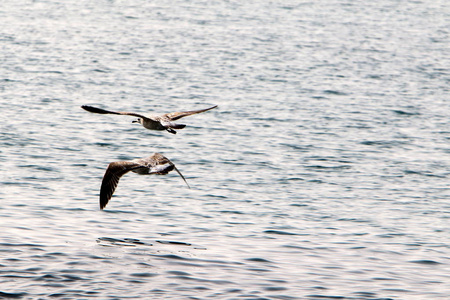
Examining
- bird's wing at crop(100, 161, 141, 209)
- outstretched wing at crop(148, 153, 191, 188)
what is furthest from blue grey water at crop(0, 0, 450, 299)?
outstretched wing at crop(148, 153, 191, 188)

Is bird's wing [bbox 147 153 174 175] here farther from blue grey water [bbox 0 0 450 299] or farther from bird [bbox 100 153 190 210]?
blue grey water [bbox 0 0 450 299]

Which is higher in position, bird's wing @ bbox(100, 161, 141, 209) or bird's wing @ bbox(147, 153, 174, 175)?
bird's wing @ bbox(147, 153, 174, 175)

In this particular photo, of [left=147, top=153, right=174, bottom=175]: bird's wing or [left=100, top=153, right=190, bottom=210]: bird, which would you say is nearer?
[left=147, top=153, right=174, bottom=175]: bird's wing

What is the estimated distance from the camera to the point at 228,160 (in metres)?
29.3

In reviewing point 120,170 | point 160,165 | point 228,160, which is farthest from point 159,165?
point 228,160

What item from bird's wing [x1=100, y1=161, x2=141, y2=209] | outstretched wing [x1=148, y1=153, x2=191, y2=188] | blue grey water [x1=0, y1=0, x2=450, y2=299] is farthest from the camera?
blue grey water [x1=0, y1=0, x2=450, y2=299]

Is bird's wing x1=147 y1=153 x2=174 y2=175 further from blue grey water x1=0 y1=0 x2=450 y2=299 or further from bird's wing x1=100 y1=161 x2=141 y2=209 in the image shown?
blue grey water x1=0 y1=0 x2=450 y2=299

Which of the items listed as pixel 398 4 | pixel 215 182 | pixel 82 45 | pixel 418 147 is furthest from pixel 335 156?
pixel 398 4

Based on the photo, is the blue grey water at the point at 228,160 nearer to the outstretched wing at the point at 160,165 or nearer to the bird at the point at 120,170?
the bird at the point at 120,170

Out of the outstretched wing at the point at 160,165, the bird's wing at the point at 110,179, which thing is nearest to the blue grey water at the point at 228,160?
the bird's wing at the point at 110,179

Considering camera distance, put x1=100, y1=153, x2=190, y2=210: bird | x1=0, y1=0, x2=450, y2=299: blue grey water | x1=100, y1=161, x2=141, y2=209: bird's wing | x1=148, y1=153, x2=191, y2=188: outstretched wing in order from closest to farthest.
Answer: x1=148, y1=153, x2=191, y2=188: outstretched wing
x1=100, y1=153, x2=190, y2=210: bird
x1=100, y1=161, x2=141, y2=209: bird's wing
x1=0, y1=0, x2=450, y2=299: blue grey water

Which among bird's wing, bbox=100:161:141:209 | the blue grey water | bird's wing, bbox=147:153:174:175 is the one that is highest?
bird's wing, bbox=147:153:174:175

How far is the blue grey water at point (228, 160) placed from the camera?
17938mm

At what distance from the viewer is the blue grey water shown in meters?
17.9
